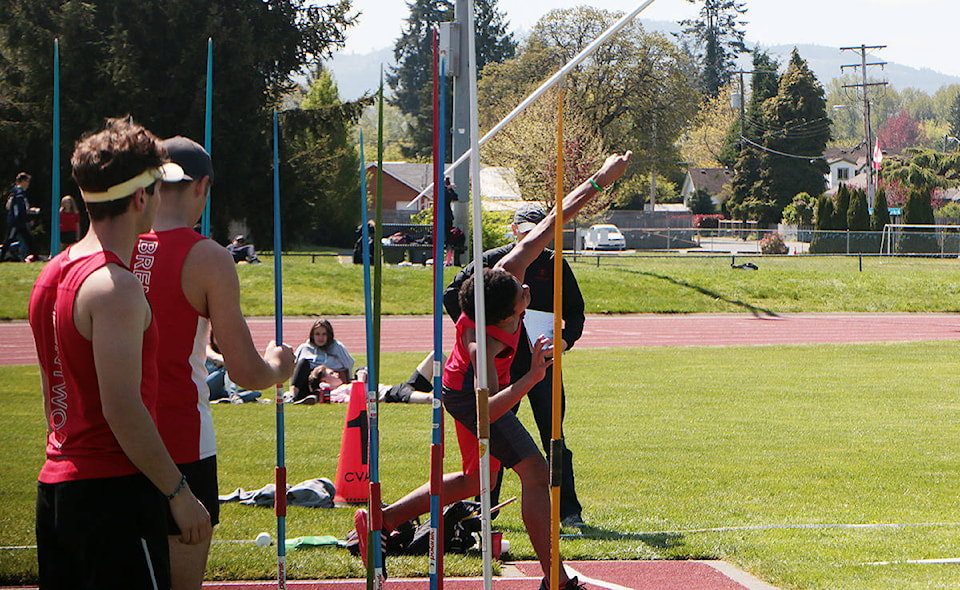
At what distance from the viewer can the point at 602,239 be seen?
198ft

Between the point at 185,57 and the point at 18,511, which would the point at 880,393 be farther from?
the point at 185,57

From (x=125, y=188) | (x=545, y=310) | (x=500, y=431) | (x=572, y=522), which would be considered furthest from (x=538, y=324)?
(x=125, y=188)

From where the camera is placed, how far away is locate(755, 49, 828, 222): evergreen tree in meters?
76.8

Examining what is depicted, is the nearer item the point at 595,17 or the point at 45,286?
the point at 45,286

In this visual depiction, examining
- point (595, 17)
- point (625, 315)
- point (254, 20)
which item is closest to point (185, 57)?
point (254, 20)

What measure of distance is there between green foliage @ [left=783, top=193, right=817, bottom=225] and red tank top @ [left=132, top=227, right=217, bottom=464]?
2505 inches

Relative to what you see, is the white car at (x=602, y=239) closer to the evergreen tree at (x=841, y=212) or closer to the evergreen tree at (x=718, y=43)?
the evergreen tree at (x=841, y=212)

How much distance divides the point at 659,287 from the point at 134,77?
17015 millimetres

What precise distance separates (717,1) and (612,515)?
116 meters

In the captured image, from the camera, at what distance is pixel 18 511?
6.89 m

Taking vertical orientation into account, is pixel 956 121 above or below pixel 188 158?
above

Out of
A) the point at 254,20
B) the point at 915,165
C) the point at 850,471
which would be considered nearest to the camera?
the point at 850,471

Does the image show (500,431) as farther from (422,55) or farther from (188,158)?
(422,55)

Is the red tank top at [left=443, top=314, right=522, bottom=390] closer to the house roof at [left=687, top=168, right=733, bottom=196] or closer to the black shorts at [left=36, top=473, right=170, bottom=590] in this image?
the black shorts at [left=36, top=473, right=170, bottom=590]
